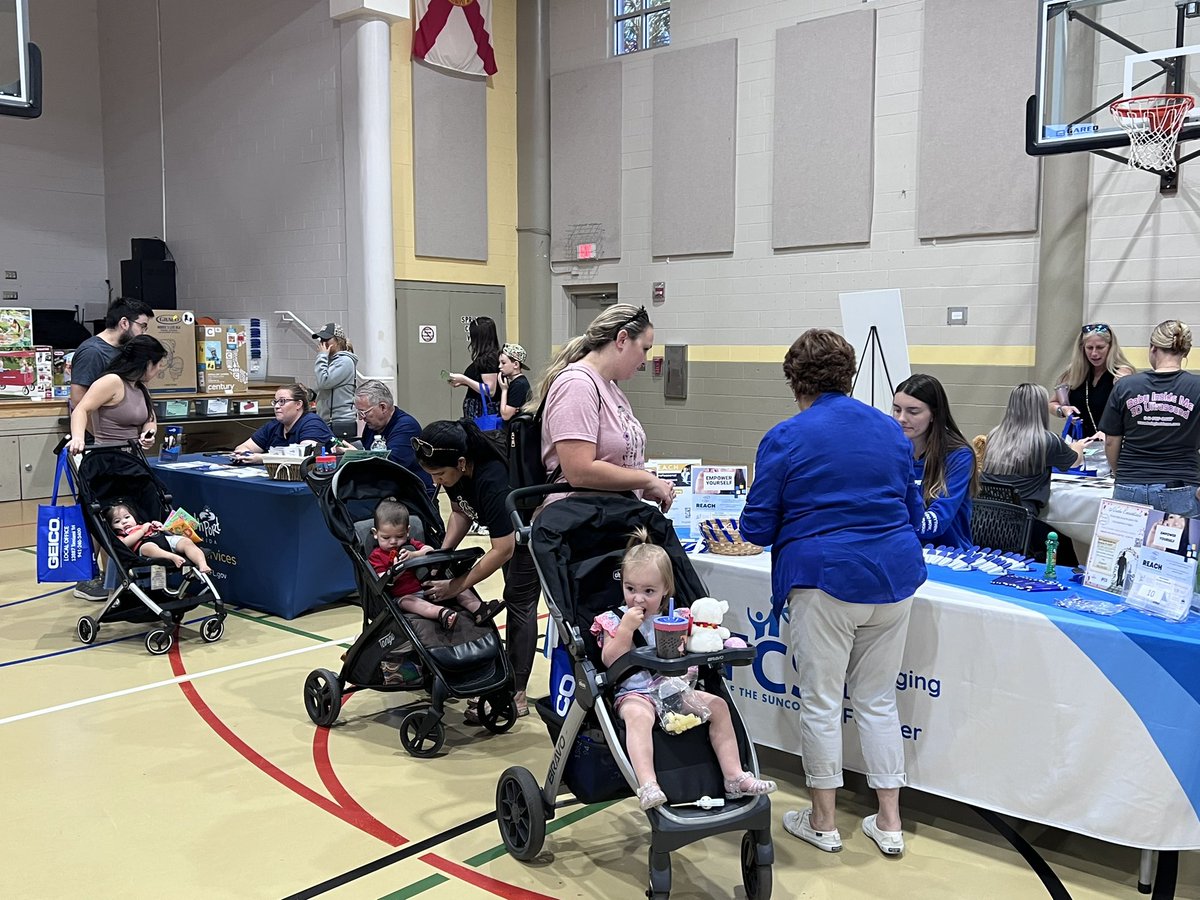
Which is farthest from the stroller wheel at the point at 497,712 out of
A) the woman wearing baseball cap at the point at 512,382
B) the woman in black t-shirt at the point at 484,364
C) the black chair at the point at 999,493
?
the woman in black t-shirt at the point at 484,364

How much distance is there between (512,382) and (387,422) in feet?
7.53

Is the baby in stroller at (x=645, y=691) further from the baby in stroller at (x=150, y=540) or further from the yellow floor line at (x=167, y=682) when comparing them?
the baby in stroller at (x=150, y=540)

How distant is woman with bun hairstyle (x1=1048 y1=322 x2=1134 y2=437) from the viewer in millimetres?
6043

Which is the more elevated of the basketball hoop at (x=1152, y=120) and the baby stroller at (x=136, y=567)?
the basketball hoop at (x=1152, y=120)

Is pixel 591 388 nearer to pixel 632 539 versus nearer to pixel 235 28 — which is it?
pixel 632 539

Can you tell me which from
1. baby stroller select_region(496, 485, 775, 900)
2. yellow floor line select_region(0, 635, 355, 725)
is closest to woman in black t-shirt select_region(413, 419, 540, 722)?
baby stroller select_region(496, 485, 775, 900)

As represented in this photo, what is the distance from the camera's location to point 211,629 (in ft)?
16.7

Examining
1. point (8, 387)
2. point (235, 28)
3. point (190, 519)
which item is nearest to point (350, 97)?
point (235, 28)

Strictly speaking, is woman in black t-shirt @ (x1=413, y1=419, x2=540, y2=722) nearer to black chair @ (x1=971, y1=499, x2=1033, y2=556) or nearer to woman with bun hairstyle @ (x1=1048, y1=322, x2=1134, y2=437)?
black chair @ (x1=971, y1=499, x2=1033, y2=556)

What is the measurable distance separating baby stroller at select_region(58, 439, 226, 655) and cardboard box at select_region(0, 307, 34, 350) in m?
3.23

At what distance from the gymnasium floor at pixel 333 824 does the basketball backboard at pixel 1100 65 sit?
4.64m

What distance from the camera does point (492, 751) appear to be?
3.77m

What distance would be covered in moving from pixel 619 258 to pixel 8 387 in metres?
5.52

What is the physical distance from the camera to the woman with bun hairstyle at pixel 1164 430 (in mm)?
4605
